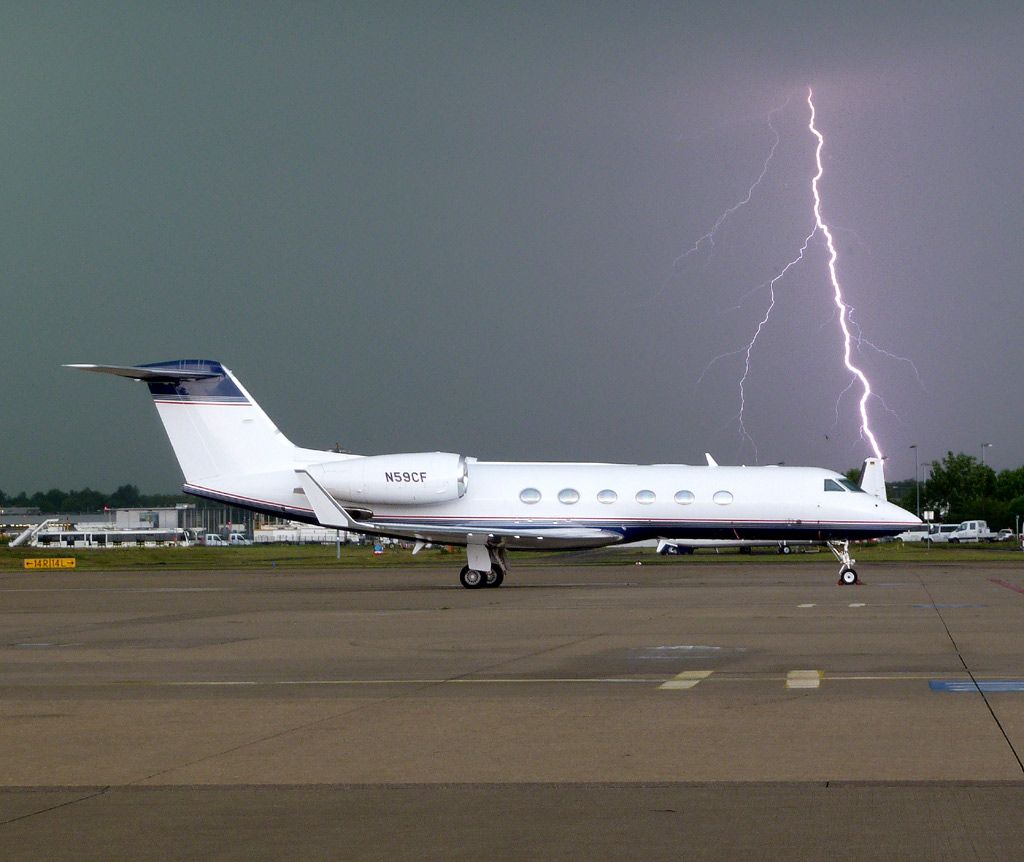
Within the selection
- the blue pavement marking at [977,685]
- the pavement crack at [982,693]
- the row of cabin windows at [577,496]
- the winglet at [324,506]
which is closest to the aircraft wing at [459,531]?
the winglet at [324,506]

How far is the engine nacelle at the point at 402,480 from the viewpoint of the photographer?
115 feet

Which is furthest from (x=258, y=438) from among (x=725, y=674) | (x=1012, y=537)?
(x=1012, y=537)

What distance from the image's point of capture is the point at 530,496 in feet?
118

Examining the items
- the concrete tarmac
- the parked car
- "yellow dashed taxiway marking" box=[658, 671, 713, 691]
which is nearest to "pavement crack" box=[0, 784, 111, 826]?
the concrete tarmac

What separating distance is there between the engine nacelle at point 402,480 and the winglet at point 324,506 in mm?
1386

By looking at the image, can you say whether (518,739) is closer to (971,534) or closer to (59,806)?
(59,806)

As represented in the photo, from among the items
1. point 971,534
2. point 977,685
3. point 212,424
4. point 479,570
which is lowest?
point 971,534

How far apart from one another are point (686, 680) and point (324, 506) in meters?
21.5

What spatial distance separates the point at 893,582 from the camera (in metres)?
34.1

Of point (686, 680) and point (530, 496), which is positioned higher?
point (530, 496)

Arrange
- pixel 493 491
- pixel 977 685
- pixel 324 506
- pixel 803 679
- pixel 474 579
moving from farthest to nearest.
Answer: pixel 493 491
pixel 474 579
pixel 324 506
pixel 803 679
pixel 977 685

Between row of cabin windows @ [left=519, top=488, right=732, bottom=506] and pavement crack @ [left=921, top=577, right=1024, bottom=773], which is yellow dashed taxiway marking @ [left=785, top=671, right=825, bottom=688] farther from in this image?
row of cabin windows @ [left=519, top=488, right=732, bottom=506]

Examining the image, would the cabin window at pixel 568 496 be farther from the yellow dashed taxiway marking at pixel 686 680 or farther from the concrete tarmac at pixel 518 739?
the yellow dashed taxiway marking at pixel 686 680

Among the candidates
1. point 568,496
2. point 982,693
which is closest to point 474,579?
point 568,496
